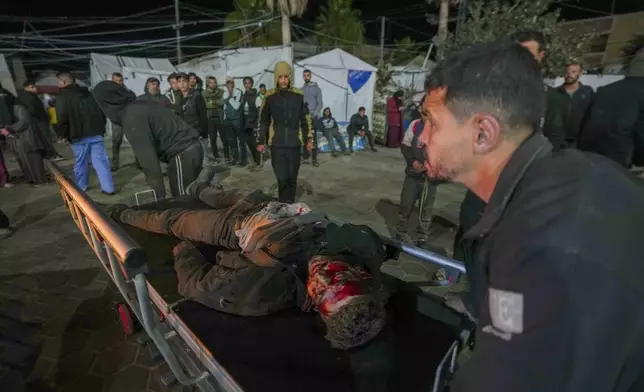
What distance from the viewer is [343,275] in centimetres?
186

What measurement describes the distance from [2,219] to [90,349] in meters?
2.92

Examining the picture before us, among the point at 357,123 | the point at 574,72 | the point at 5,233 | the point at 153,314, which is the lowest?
the point at 5,233

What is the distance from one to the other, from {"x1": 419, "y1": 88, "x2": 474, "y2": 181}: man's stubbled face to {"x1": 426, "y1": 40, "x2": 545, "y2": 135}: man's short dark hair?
0.02 metres

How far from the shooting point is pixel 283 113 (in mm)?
4324

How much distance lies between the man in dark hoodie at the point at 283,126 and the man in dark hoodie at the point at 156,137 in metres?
0.88

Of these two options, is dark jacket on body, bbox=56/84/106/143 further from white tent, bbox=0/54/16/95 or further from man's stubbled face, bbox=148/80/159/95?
white tent, bbox=0/54/16/95

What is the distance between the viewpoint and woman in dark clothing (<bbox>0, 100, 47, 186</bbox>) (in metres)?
5.77

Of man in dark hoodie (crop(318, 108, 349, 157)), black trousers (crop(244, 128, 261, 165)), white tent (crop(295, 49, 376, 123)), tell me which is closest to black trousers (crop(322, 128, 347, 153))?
man in dark hoodie (crop(318, 108, 349, 157))

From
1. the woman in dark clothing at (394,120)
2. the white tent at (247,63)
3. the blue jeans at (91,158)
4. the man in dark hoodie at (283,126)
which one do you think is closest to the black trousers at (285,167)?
the man in dark hoodie at (283,126)

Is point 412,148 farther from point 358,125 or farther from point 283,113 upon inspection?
point 358,125

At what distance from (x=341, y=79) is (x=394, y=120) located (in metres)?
2.00

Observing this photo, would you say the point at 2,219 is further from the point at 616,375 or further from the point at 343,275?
the point at 616,375

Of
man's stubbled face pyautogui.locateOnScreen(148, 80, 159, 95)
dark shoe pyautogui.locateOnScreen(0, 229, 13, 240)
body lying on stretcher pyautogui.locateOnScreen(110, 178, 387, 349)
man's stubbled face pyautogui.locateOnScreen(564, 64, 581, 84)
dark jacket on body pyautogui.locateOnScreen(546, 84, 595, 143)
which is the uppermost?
man's stubbled face pyautogui.locateOnScreen(564, 64, 581, 84)

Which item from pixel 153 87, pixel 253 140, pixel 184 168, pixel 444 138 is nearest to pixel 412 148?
pixel 184 168
